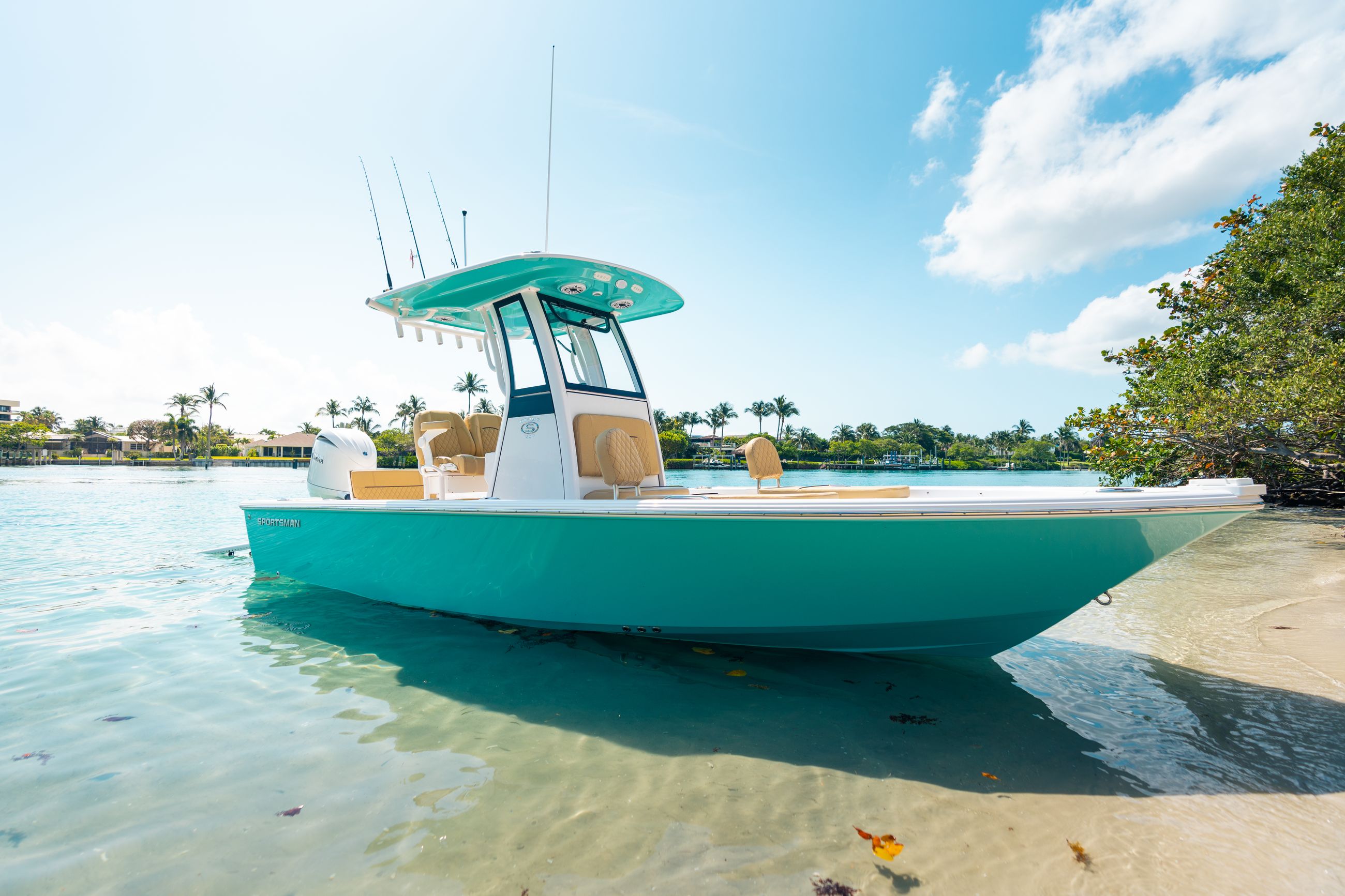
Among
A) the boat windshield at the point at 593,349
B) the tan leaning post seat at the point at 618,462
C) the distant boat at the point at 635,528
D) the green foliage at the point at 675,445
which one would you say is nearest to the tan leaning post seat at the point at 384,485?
the distant boat at the point at 635,528

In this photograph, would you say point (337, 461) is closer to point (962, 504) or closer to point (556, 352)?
point (556, 352)

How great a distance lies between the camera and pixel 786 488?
454cm

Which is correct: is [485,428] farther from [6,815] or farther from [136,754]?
[6,815]

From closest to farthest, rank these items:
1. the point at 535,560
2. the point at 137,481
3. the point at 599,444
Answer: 1. the point at 535,560
2. the point at 599,444
3. the point at 137,481

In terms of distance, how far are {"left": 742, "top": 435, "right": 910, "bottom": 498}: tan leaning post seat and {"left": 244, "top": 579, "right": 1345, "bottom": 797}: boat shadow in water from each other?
1136mm

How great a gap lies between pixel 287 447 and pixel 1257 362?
4121 inches

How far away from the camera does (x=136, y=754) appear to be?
284 centimetres

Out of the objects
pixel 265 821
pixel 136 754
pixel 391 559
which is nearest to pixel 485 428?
pixel 391 559

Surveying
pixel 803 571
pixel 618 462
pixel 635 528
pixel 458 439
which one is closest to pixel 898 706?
pixel 803 571

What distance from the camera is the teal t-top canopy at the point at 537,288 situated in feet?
15.1

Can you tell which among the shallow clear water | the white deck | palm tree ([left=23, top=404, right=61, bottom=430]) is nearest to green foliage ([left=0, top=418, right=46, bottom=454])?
palm tree ([left=23, top=404, right=61, bottom=430])

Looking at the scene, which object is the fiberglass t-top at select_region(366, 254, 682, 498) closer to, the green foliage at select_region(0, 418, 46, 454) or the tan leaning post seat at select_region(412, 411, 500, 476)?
the tan leaning post seat at select_region(412, 411, 500, 476)

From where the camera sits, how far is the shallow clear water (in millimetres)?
2105

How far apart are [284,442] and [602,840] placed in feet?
348
